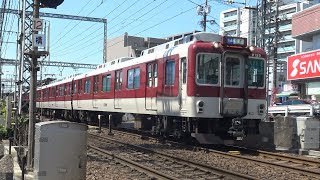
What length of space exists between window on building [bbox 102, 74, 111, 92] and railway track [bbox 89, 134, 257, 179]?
24.1ft

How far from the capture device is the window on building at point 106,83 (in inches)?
832

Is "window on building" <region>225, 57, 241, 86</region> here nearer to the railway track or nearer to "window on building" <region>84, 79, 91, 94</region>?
the railway track

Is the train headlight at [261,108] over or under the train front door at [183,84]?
under

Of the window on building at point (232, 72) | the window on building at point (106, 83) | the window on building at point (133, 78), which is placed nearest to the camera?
the window on building at point (232, 72)

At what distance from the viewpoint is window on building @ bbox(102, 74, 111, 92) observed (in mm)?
21138

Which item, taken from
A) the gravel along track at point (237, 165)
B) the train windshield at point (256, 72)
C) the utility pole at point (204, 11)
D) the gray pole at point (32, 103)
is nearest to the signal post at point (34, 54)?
the gray pole at point (32, 103)

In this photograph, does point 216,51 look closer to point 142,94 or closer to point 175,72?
point 175,72

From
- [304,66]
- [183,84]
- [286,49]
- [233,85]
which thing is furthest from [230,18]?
[183,84]

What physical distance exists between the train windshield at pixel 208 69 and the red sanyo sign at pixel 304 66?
22341mm

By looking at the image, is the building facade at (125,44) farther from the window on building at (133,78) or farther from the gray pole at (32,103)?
the gray pole at (32,103)

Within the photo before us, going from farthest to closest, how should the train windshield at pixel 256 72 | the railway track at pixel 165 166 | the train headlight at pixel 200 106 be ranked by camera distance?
the train windshield at pixel 256 72 → the train headlight at pixel 200 106 → the railway track at pixel 165 166

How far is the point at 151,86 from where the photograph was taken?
1551cm

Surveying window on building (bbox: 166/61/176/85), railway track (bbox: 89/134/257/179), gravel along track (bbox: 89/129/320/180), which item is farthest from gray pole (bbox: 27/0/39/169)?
window on building (bbox: 166/61/176/85)

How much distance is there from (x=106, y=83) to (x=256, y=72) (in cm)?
966
